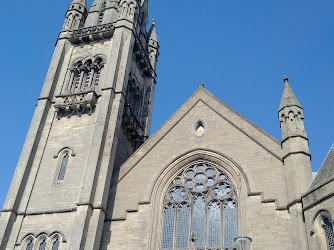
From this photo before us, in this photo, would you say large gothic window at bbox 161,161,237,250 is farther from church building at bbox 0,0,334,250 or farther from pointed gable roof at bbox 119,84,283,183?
pointed gable roof at bbox 119,84,283,183

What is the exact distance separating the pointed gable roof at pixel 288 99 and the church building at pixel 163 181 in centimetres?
4

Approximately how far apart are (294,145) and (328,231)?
4300 millimetres

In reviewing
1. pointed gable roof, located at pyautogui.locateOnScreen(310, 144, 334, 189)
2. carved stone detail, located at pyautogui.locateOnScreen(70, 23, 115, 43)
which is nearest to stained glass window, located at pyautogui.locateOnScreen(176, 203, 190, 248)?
pointed gable roof, located at pyautogui.locateOnScreen(310, 144, 334, 189)

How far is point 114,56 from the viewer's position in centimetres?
2467

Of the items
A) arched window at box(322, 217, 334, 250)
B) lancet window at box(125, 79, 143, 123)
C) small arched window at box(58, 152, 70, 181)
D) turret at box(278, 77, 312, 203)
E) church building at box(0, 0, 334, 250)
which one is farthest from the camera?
lancet window at box(125, 79, 143, 123)

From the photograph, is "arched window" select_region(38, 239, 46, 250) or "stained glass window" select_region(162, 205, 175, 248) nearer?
"stained glass window" select_region(162, 205, 175, 248)

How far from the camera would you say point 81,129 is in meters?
22.3

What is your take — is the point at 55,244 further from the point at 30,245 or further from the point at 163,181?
the point at 163,181

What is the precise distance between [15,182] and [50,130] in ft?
12.1

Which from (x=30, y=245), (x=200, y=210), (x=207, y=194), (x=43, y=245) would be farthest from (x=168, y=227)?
(x=30, y=245)

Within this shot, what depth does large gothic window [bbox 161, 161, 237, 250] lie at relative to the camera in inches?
677

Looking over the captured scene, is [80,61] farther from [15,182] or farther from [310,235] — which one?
[310,235]

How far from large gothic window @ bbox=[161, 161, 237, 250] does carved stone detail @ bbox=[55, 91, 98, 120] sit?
6.80 meters

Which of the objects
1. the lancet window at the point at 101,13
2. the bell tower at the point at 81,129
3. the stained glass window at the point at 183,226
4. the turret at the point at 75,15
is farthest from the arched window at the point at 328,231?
the lancet window at the point at 101,13
